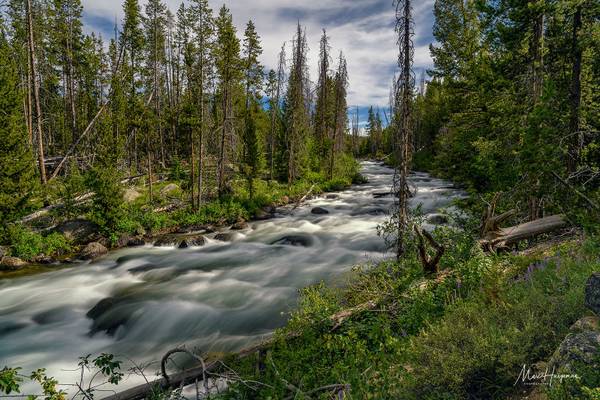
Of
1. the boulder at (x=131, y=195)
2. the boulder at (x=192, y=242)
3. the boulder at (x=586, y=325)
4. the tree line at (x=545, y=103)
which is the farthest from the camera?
the boulder at (x=131, y=195)

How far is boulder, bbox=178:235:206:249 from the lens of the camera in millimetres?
16359

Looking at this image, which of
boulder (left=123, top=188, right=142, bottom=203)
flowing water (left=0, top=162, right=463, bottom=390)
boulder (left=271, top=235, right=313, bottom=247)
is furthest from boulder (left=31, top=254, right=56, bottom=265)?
boulder (left=271, top=235, right=313, bottom=247)

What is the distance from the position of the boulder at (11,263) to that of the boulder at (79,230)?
2448 millimetres

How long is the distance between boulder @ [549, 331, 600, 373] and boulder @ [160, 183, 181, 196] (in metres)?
23.6

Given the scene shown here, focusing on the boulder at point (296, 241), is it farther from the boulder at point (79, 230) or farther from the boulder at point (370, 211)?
the boulder at point (79, 230)

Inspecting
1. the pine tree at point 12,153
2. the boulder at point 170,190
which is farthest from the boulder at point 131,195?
the pine tree at point 12,153

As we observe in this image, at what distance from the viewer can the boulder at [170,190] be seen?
23.3 metres

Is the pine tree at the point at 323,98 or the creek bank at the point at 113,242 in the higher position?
the pine tree at the point at 323,98

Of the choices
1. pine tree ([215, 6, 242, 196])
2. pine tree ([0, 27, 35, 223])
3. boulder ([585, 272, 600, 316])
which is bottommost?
boulder ([585, 272, 600, 316])

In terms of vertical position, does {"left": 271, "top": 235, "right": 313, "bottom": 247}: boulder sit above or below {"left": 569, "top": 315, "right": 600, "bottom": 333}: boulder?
below

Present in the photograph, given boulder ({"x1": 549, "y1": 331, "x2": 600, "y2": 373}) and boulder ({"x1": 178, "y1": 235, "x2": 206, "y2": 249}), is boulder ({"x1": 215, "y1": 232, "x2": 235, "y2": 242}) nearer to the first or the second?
boulder ({"x1": 178, "y1": 235, "x2": 206, "y2": 249})

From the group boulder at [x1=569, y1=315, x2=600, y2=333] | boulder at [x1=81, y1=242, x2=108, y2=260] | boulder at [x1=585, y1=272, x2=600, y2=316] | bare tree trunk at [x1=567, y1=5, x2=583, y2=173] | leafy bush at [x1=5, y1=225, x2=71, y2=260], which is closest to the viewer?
boulder at [x1=569, y1=315, x2=600, y2=333]

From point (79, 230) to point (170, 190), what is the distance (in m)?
8.08

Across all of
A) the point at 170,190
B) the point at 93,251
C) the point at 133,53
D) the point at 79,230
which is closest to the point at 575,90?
the point at 93,251
